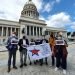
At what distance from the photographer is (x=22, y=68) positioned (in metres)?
6.64

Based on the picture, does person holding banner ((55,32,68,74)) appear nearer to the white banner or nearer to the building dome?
the white banner

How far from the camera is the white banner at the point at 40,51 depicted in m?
6.71

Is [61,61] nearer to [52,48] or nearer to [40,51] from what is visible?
[52,48]

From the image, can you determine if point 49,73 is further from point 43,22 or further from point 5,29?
point 43,22

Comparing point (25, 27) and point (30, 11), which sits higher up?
point (30, 11)

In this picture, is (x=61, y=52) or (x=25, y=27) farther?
(x=25, y=27)

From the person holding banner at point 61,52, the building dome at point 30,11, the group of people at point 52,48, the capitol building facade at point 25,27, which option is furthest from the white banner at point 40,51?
the building dome at point 30,11

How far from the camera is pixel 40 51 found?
6.73 metres

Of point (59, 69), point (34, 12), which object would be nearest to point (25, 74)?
point (59, 69)

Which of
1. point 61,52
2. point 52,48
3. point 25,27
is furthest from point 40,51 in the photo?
point 25,27

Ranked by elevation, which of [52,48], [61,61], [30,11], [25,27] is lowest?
[61,61]

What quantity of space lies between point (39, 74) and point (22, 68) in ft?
3.71

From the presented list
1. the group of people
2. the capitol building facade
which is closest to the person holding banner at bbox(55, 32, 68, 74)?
the group of people

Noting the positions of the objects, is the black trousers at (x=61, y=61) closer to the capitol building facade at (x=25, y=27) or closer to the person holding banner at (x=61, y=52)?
the person holding banner at (x=61, y=52)
